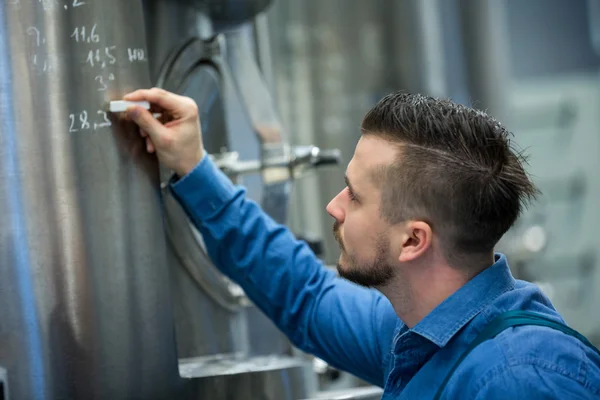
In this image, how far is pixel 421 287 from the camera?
0.98m

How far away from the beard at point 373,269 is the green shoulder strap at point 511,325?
14 cm

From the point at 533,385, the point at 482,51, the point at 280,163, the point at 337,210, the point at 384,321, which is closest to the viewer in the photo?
the point at 533,385

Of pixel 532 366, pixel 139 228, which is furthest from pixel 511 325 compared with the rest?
pixel 139 228

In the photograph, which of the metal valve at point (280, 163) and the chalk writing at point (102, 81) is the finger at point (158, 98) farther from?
the metal valve at point (280, 163)

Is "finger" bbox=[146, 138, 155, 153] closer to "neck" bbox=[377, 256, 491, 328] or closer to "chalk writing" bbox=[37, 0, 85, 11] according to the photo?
"chalk writing" bbox=[37, 0, 85, 11]

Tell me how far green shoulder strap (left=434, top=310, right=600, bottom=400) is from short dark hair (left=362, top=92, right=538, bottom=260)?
9cm

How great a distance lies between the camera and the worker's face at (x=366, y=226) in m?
0.98

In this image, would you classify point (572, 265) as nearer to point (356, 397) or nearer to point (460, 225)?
point (356, 397)

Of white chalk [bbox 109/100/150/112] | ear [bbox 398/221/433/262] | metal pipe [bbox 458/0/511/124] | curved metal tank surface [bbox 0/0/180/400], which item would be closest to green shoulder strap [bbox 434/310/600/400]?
ear [bbox 398/221/433/262]

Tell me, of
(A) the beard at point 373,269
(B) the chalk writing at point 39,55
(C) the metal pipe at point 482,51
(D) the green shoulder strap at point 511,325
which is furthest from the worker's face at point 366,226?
(C) the metal pipe at point 482,51

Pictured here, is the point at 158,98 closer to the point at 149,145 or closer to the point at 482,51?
the point at 149,145

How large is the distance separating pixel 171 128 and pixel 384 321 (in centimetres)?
38

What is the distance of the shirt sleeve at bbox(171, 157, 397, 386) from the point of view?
115 cm

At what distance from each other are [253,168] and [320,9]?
1535mm
